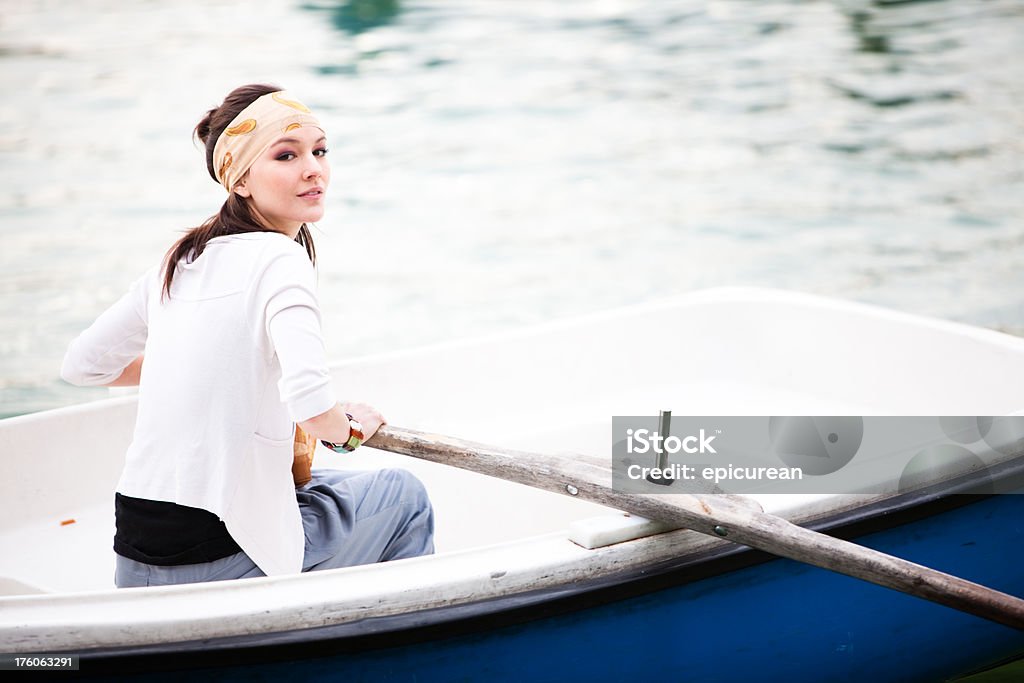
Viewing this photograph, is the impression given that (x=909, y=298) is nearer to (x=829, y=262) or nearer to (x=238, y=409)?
(x=829, y=262)

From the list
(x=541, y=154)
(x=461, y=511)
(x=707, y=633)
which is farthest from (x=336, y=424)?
(x=541, y=154)

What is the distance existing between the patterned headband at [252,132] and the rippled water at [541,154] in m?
3.39

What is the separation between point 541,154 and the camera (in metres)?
9.53

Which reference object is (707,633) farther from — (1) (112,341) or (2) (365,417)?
(1) (112,341)

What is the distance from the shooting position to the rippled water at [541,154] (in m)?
6.50

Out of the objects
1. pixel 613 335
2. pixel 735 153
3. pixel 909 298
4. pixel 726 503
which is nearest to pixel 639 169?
pixel 735 153

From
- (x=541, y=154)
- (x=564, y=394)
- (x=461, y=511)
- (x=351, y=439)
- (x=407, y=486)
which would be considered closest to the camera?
(x=351, y=439)

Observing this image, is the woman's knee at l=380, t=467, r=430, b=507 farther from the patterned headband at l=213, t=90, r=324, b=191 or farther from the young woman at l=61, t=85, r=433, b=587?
the patterned headband at l=213, t=90, r=324, b=191

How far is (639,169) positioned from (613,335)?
5679mm

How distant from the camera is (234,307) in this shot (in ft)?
6.09

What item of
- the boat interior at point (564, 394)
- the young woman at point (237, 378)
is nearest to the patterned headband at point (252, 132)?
the young woman at point (237, 378)

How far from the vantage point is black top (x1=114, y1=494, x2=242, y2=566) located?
1902 mm

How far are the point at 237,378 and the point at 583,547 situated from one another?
2.07 feet

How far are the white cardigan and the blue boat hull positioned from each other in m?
0.21
